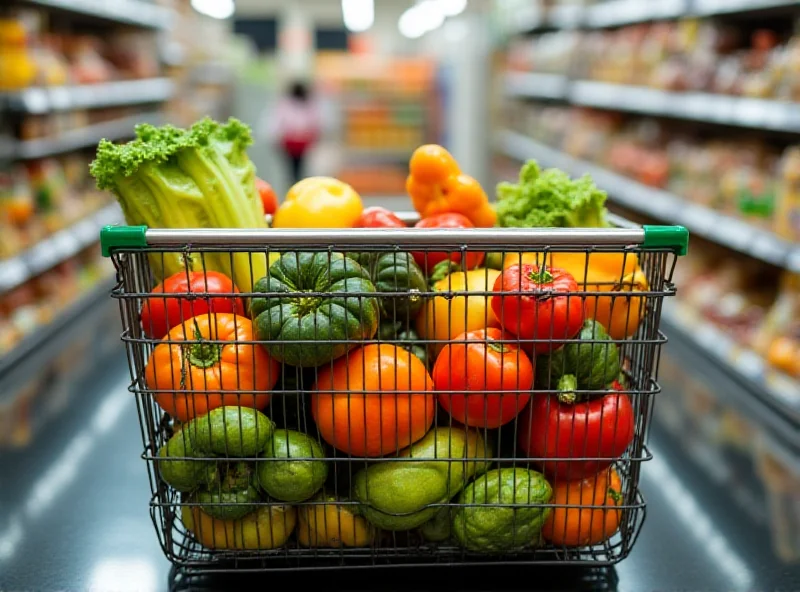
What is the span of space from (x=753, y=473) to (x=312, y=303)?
0.77 m

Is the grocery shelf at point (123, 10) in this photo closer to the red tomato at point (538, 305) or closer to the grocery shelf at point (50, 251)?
the grocery shelf at point (50, 251)

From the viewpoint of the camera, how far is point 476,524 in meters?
0.81

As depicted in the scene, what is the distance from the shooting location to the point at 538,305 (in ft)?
2.54

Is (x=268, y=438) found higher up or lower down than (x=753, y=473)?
higher up

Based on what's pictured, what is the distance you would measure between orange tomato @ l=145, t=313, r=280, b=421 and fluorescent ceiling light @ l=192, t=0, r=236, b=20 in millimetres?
15444

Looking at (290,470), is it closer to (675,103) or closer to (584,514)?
(584,514)

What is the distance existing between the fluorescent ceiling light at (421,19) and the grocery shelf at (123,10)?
23.0 feet

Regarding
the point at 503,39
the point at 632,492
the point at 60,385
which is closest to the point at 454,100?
the point at 503,39

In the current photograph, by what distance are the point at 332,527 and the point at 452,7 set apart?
11.4 m

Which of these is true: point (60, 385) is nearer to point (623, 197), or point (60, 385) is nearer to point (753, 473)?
point (753, 473)

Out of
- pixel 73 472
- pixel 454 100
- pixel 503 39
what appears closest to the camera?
pixel 73 472

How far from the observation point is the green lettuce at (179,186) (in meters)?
0.98

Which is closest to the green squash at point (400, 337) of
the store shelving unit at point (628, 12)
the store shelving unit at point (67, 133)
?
the store shelving unit at point (67, 133)

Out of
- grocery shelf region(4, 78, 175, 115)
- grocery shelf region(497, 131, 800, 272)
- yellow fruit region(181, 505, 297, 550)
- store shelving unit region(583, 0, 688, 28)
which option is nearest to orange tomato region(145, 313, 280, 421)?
yellow fruit region(181, 505, 297, 550)
